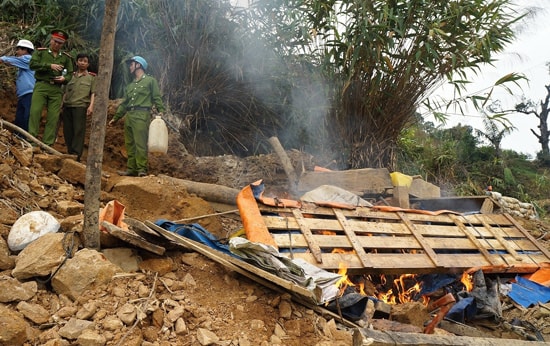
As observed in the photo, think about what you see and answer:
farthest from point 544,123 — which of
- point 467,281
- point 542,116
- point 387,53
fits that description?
point 467,281

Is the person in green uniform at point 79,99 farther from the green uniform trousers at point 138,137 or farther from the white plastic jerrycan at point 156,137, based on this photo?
the white plastic jerrycan at point 156,137

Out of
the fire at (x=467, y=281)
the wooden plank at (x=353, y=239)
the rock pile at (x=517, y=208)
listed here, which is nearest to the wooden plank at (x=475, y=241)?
the fire at (x=467, y=281)

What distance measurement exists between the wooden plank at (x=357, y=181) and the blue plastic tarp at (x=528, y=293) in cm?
195

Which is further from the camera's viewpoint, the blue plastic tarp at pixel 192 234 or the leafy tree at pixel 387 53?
the leafy tree at pixel 387 53

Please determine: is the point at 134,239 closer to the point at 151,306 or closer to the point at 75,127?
the point at 151,306

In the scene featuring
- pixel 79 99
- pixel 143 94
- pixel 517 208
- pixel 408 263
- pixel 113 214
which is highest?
pixel 143 94

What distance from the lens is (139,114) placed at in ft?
17.4

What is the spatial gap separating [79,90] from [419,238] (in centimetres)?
451

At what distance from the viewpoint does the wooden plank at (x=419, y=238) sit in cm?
444

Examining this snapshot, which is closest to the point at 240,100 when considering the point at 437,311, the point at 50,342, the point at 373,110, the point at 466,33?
the point at 373,110

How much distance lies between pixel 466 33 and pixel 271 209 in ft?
14.5

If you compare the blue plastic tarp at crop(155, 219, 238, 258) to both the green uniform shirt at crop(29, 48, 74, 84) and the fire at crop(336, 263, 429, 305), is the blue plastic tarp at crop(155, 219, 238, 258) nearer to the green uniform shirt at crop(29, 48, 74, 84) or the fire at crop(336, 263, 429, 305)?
the fire at crop(336, 263, 429, 305)

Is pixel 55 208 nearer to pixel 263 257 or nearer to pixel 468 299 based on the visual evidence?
pixel 263 257

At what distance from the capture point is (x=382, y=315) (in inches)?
136
